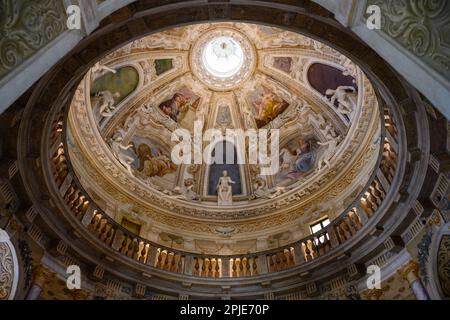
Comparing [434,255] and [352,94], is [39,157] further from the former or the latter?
[352,94]

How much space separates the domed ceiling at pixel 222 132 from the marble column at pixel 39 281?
4.49 meters

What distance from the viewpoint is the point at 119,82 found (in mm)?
16859

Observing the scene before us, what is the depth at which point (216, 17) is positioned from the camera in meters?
8.98

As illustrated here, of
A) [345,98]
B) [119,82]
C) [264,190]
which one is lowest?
[264,190]

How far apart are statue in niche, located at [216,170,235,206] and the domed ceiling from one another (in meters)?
0.12

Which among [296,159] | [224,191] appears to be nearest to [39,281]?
[224,191]

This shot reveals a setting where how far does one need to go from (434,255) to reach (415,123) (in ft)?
9.57

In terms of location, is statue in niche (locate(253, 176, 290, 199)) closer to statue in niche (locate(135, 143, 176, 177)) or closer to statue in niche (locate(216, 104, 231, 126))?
statue in niche (locate(135, 143, 176, 177))

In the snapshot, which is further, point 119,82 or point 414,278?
point 119,82

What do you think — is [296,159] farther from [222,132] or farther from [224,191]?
[222,132]

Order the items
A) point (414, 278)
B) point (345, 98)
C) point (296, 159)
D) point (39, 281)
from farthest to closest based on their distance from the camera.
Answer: point (296, 159)
point (345, 98)
point (39, 281)
point (414, 278)

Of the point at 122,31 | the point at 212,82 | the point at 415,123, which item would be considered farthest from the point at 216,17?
the point at 212,82

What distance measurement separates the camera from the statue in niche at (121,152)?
1544 centimetres

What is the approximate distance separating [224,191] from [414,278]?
9728 millimetres
